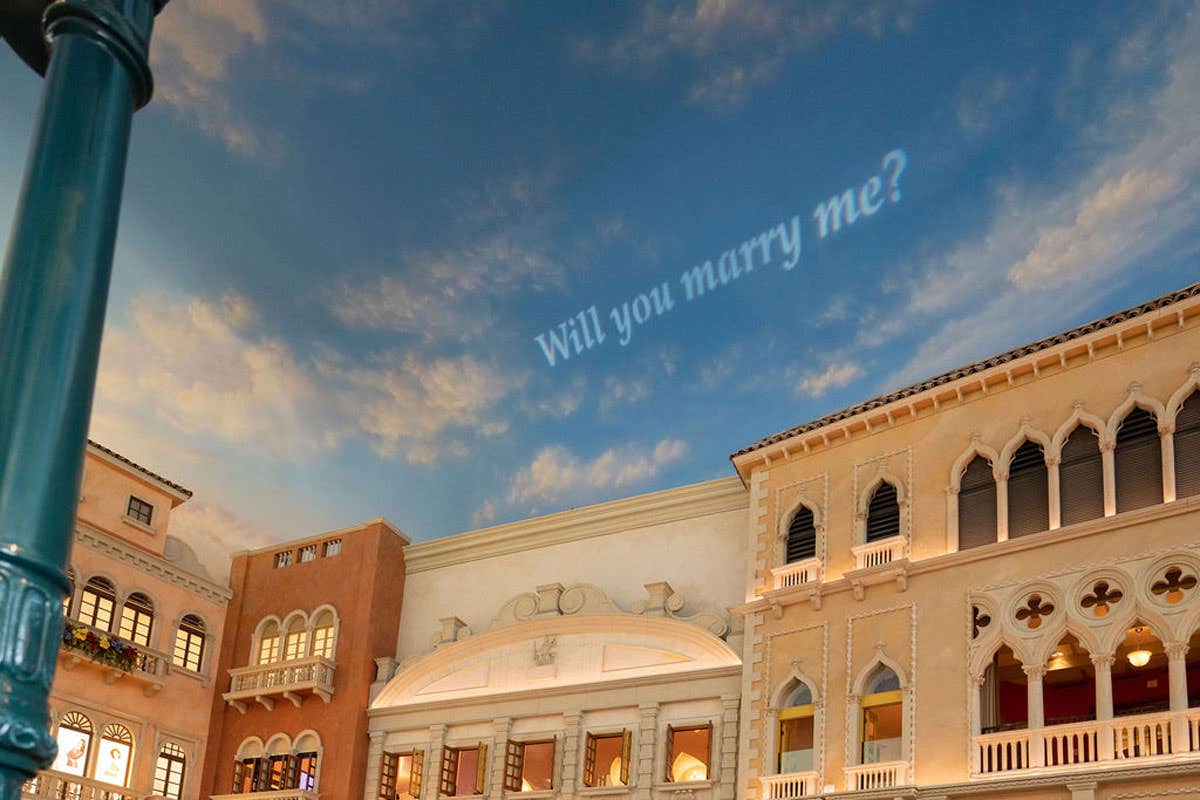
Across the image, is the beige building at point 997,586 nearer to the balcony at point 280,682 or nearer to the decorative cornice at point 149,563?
the balcony at point 280,682

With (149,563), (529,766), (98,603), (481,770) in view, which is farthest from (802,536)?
(98,603)

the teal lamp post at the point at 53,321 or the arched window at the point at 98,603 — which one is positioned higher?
the arched window at the point at 98,603

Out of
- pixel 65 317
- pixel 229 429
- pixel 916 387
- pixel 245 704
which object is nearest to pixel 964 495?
pixel 916 387

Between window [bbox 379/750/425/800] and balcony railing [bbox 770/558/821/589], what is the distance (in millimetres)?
9119

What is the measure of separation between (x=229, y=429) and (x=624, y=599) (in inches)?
599

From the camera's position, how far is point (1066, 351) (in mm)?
21203

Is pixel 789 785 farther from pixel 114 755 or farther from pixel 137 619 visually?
pixel 137 619

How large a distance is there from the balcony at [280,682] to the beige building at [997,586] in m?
10.4

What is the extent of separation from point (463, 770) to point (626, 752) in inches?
178

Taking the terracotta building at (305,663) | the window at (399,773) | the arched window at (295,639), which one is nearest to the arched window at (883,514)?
the window at (399,773)

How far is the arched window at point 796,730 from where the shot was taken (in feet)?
72.9

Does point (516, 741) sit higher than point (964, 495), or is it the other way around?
point (964, 495)

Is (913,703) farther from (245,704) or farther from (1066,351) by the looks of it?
(245,704)

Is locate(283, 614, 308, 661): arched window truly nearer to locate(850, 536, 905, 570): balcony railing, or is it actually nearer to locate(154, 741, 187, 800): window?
locate(154, 741, 187, 800): window
